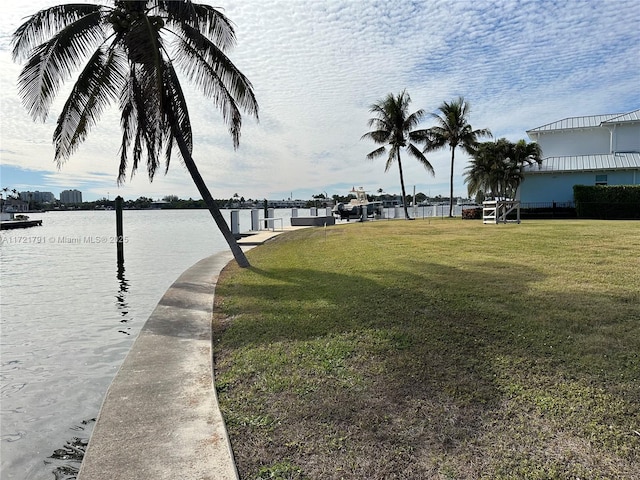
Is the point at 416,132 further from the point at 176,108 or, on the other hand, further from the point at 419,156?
the point at 176,108

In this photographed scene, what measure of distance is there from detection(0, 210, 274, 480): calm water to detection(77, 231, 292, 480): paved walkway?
1.93 feet

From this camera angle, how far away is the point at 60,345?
7.45 meters

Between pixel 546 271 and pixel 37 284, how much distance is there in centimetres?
1398

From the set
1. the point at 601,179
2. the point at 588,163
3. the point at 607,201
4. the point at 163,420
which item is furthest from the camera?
the point at 588,163

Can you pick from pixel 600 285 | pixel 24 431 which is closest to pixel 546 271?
pixel 600 285

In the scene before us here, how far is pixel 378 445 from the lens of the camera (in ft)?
10.6

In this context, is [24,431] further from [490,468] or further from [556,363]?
[556,363]

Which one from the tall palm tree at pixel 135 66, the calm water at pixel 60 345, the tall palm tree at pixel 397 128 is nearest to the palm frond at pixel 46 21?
the tall palm tree at pixel 135 66

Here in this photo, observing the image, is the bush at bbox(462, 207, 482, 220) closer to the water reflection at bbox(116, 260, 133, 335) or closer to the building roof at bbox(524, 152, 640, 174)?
the building roof at bbox(524, 152, 640, 174)

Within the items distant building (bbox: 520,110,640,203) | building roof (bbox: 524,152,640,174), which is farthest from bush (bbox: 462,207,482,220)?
building roof (bbox: 524,152,640,174)

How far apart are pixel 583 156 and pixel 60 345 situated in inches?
1268

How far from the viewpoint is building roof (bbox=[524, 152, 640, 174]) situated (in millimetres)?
27281

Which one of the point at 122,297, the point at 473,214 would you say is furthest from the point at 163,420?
the point at 473,214

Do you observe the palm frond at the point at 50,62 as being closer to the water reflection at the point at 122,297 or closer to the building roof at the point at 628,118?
the water reflection at the point at 122,297
